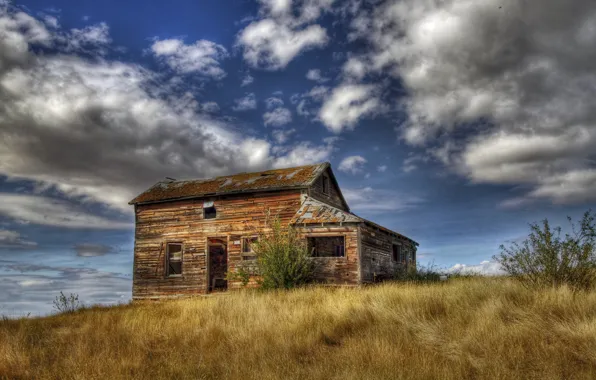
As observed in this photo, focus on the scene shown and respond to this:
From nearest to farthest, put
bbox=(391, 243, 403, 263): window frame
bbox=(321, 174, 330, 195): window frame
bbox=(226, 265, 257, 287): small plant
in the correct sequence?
bbox=(226, 265, 257, 287): small plant < bbox=(321, 174, 330, 195): window frame < bbox=(391, 243, 403, 263): window frame

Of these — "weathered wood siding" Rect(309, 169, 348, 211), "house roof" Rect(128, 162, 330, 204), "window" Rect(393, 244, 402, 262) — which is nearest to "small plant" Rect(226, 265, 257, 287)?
"house roof" Rect(128, 162, 330, 204)

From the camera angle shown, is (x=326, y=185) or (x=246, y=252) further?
(x=326, y=185)

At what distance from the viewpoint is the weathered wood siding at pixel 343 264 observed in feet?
56.4

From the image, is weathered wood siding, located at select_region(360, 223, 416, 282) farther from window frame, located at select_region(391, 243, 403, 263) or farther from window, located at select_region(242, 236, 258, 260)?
window, located at select_region(242, 236, 258, 260)

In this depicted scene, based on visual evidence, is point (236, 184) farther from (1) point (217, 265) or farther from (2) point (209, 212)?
(1) point (217, 265)

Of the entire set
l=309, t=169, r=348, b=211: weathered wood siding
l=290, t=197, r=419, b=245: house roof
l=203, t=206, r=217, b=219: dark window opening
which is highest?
l=309, t=169, r=348, b=211: weathered wood siding

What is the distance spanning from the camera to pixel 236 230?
20.3 metres

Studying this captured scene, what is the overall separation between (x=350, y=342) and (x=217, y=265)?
1518cm

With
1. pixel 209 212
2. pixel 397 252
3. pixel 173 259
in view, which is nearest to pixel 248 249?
pixel 209 212

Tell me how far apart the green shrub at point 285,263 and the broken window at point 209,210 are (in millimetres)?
4758

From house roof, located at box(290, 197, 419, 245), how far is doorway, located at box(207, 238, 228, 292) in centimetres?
483

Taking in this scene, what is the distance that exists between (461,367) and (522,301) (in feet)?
12.1

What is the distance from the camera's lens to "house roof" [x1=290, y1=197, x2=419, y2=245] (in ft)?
57.6

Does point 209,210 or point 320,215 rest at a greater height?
point 209,210
